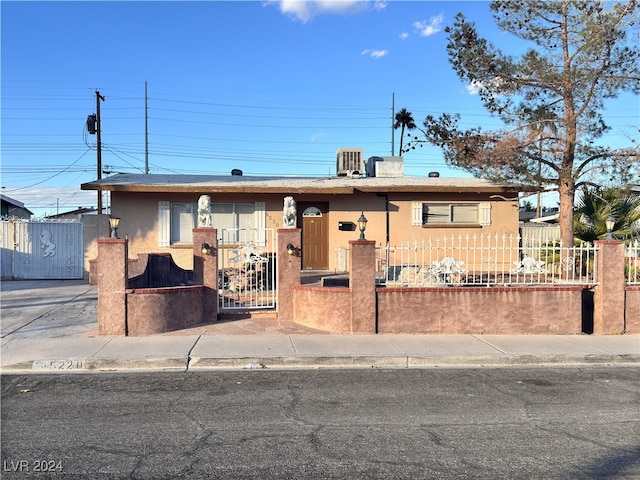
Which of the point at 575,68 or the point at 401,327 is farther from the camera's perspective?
the point at 575,68

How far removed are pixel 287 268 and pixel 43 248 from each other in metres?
10.5

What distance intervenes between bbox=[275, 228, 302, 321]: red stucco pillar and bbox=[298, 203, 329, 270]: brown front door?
614 cm

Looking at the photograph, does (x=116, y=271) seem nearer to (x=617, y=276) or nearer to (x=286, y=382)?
(x=286, y=382)

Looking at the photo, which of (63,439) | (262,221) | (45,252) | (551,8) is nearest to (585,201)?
(551,8)

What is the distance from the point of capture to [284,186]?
15.2 metres

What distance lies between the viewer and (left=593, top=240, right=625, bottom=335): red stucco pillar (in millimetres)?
9859

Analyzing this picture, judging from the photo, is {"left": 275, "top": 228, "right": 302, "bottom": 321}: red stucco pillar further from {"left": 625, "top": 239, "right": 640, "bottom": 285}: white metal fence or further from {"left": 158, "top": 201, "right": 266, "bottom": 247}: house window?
{"left": 625, "top": 239, "right": 640, "bottom": 285}: white metal fence

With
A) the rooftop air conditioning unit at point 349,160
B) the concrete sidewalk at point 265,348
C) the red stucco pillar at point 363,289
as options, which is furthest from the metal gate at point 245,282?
the rooftop air conditioning unit at point 349,160

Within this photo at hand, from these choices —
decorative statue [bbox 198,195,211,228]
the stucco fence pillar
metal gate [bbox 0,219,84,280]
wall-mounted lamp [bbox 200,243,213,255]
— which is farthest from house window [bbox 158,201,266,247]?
the stucco fence pillar

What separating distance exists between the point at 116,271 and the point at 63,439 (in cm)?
460

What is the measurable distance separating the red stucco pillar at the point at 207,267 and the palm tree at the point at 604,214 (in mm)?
9337

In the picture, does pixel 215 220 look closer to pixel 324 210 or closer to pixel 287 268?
pixel 324 210

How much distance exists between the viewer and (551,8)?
12.8 metres

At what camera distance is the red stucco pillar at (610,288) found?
9.86 metres
